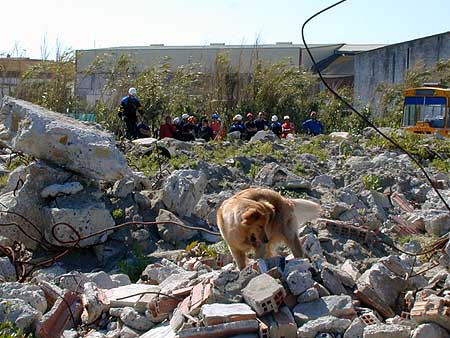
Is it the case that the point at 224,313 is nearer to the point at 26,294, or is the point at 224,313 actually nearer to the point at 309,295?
the point at 309,295

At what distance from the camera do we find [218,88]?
98.4 ft

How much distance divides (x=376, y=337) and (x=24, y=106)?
6978 millimetres

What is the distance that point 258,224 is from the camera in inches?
308

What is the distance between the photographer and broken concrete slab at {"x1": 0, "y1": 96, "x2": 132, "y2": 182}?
10617mm

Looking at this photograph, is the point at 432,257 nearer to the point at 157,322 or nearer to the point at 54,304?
the point at 157,322

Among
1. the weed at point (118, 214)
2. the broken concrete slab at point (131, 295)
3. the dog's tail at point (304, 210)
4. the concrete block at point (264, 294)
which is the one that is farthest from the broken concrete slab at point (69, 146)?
the concrete block at point (264, 294)

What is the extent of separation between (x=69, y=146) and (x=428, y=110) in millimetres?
17622

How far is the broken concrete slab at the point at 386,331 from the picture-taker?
6027mm

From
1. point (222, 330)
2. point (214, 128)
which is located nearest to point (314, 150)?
point (214, 128)

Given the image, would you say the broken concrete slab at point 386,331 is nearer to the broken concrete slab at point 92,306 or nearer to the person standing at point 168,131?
the broken concrete slab at point 92,306

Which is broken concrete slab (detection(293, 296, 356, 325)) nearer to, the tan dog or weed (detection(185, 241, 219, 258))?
the tan dog

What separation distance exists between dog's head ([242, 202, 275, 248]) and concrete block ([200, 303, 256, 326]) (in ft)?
4.90

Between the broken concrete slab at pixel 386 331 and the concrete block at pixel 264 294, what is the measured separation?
29.2 inches

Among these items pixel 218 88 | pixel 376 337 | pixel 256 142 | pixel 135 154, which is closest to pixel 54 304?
pixel 376 337
